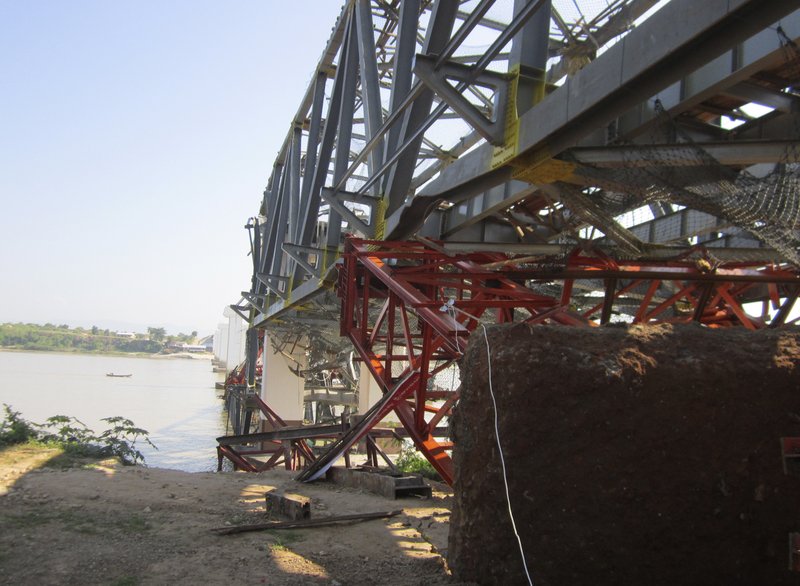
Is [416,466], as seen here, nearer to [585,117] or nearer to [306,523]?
[306,523]

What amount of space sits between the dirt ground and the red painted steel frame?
1418 millimetres

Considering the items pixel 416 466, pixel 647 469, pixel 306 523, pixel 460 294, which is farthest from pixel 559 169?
pixel 416 466

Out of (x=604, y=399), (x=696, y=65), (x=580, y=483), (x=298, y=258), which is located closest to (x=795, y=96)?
(x=696, y=65)

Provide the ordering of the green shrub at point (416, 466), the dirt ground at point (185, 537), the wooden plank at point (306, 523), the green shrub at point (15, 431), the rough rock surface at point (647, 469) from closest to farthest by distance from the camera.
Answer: the rough rock surface at point (647, 469)
the dirt ground at point (185, 537)
the wooden plank at point (306, 523)
the green shrub at point (15, 431)
the green shrub at point (416, 466)

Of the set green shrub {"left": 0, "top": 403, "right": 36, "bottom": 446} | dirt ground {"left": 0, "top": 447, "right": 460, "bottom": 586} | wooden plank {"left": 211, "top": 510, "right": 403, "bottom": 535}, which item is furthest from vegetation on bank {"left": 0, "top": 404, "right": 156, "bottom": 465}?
Answer: wooden plank {"left": 211, "top": 510, "right": 403, "bottom": 535}

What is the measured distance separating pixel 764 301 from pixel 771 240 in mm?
6383

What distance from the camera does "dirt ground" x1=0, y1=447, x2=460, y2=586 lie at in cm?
505

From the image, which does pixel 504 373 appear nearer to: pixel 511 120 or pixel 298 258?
pixel 511 120

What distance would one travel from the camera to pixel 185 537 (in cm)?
623

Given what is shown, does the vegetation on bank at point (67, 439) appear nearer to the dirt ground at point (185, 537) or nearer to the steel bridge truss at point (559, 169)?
the dirt ground at point (185, 537)

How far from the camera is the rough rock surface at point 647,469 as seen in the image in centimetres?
371

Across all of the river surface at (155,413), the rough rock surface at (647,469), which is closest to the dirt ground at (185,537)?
the rough rock surface at (647,469)

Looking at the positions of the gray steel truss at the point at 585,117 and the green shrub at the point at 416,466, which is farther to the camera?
the green shrub at the point at 416,466

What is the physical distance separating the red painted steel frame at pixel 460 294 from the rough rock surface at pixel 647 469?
8.20ft
